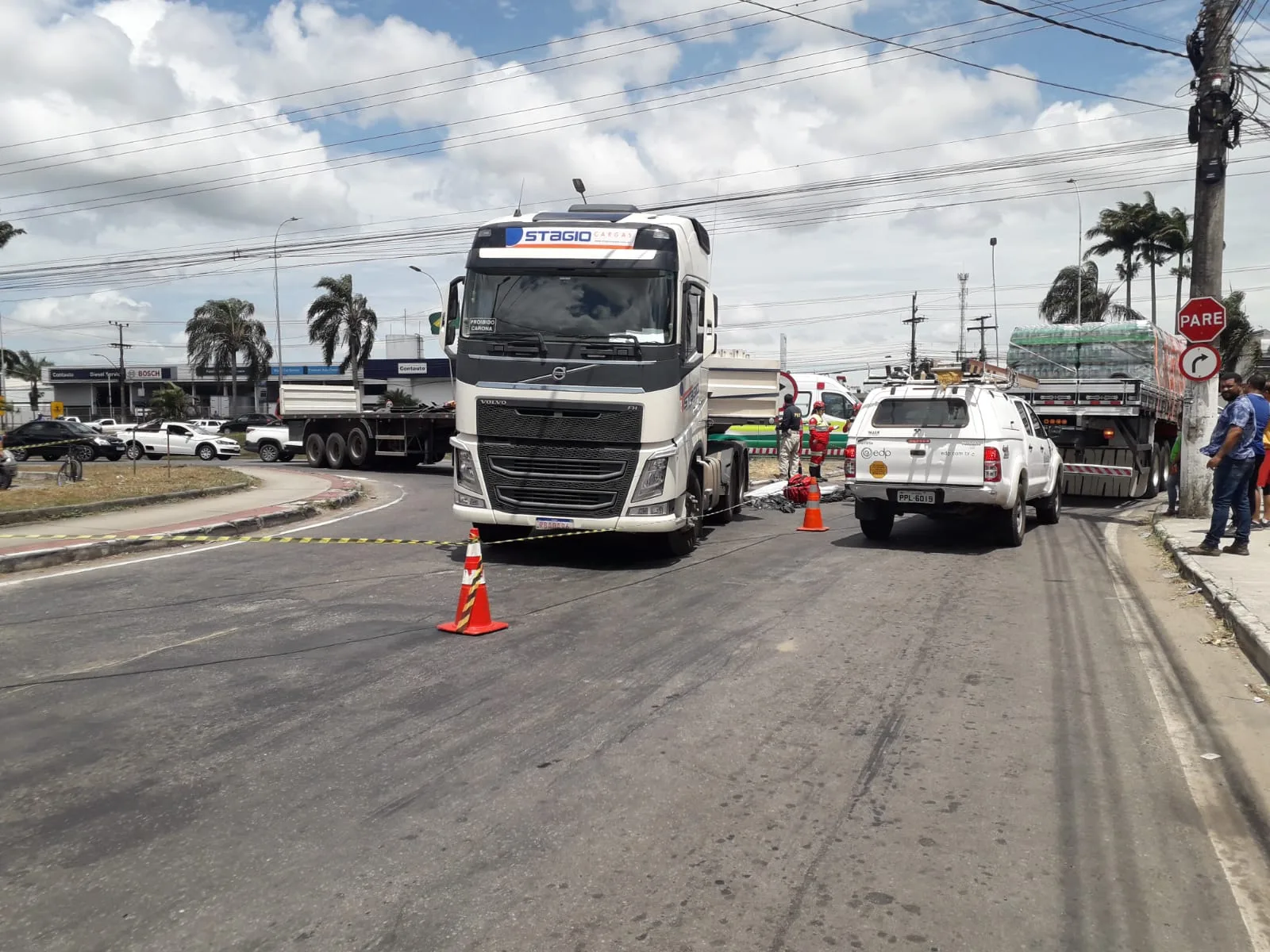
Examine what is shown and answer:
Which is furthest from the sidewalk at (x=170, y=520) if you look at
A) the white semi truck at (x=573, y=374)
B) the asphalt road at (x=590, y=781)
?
the white semi truck at (x=573, y=374)

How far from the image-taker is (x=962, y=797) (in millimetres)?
4324

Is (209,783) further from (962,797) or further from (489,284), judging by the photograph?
(489,284)

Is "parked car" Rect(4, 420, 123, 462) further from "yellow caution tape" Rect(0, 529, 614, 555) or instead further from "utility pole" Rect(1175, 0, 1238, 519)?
"utility pole" Rect(1175, 0, 1238, 519)

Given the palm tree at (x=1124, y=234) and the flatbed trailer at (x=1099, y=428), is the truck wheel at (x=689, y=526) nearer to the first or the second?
the flatbed trailer at (x=1099, y=428)

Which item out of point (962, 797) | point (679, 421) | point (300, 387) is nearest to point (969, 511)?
point (679, 421)

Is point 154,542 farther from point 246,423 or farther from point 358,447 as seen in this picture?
point 246,423

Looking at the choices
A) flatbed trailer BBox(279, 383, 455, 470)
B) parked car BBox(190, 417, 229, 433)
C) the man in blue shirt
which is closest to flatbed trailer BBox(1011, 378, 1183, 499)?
the man in blue shirt

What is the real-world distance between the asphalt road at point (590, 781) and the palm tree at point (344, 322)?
5126 centimetres

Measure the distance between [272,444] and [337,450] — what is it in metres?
7.32

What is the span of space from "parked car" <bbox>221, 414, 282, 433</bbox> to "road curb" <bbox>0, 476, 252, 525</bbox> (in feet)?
91.5

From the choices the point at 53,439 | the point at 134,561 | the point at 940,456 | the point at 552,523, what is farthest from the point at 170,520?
the point at 53,439

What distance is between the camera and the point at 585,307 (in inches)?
398

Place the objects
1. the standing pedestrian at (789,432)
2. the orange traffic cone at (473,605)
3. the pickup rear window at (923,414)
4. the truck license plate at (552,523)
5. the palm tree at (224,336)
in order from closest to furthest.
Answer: the orange traffic cone at (473,605) → the truck license plate at (552,523) → the pickup rear window at (923,414) → the standing pedestrian at (789,432) → the palm tree at (224,336)

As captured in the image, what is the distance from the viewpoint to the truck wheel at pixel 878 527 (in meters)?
12.4
